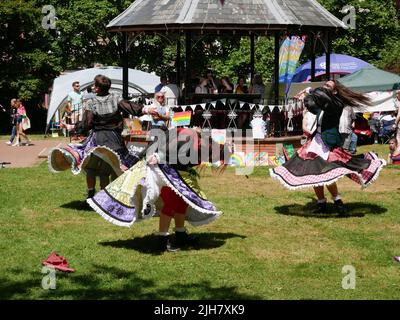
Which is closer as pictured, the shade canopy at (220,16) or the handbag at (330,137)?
the handbag at (330,137)

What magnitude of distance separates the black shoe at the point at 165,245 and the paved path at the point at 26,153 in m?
9.30

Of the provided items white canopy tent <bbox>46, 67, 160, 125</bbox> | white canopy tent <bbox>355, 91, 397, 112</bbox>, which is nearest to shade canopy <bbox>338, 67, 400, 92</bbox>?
white canopy tent <bbox>355, 91, 397, 112</bbox>

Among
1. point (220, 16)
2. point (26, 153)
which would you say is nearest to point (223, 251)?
point (220, 16)

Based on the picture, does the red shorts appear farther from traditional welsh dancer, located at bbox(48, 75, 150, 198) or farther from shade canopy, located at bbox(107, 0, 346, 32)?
shade canopy, located at bbox(107, 0, 346, 32)

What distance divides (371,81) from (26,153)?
11.2m

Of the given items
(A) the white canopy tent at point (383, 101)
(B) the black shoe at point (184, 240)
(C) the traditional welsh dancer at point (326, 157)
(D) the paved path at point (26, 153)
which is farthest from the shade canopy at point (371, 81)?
(B) the black shoe at point (184, 240)

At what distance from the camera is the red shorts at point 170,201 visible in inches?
Result: 389

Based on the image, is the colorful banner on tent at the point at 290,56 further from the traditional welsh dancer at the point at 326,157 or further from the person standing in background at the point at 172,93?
the traditional welsh dancer at the point at 326,157

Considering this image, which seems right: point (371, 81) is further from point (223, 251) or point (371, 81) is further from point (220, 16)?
point (223, 251)

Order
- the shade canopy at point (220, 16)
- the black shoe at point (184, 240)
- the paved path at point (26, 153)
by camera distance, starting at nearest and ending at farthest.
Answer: the black shoe at point (184, 240) < the shade canopy at point (220, 16) < the paved path at point (26, 153)

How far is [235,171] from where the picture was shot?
18578 mm

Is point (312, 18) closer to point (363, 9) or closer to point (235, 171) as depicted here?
point (235, 171)

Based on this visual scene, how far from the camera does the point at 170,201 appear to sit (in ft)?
32.4

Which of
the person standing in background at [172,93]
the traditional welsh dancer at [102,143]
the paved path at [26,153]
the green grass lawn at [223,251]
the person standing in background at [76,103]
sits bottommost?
the paved path at [26,153]
